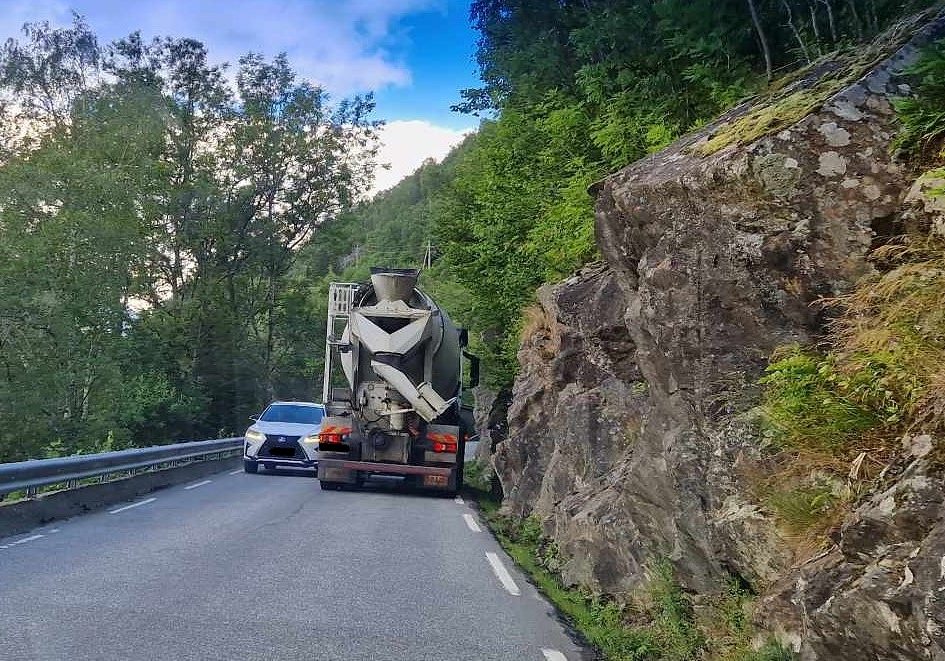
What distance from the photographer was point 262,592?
7355mm

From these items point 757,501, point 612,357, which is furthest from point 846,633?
point 612,357

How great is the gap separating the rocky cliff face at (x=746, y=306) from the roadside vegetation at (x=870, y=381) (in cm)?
25

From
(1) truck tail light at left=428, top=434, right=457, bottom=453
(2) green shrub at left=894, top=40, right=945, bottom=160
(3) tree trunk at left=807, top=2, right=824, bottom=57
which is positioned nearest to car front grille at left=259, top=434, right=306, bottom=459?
(1) truck tail light at left=428, top=434, right=457, bottom=453

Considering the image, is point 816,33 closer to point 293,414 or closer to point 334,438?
point 334,438

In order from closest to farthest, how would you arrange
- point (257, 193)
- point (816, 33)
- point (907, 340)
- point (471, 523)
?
point (907, 340), point (816, 33), point (471, 523), point (257, 193)

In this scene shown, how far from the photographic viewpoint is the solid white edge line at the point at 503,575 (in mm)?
8445

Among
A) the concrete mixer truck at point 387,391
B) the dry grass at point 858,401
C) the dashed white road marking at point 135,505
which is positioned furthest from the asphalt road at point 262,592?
the concrete mixer truck at point 387,391

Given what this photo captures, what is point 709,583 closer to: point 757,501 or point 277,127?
point 757,501

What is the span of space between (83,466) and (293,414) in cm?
914

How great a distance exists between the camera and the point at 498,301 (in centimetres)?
2383

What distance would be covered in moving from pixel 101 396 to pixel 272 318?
16474mm

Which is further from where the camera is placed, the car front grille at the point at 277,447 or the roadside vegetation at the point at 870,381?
the car front grille at the point at 277,447

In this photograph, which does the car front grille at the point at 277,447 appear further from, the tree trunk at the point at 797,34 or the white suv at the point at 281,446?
the tree trunk at the point at 797,34

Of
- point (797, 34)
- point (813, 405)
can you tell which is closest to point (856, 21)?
point (797, 34)
